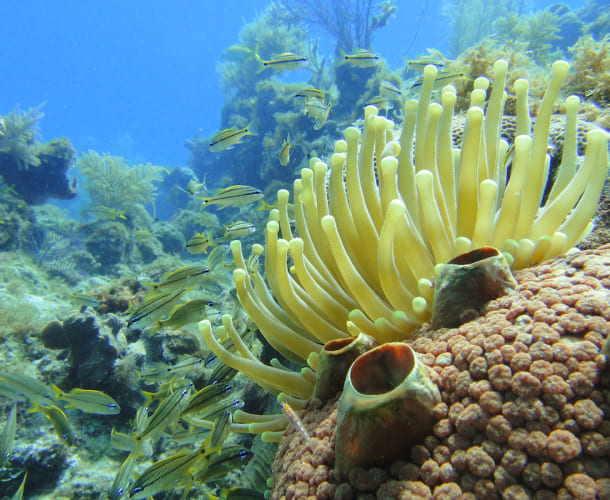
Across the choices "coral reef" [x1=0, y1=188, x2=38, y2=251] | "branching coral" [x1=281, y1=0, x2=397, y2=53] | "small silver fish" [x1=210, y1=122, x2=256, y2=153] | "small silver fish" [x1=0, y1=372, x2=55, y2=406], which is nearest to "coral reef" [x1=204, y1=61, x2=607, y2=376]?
"small silver fish" [x1=0, y1=372, x2=55, y2=406]

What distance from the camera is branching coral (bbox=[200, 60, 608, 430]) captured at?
1.48 meters

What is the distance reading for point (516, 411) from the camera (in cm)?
93

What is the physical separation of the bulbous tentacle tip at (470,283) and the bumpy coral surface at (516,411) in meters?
0.04

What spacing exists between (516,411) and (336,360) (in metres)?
0.59

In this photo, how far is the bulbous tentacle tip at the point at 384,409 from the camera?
0.97 m

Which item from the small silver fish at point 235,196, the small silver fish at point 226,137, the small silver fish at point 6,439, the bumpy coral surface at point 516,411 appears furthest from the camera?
the small silver fish at point 226,137

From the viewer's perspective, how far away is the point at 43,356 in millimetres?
5133

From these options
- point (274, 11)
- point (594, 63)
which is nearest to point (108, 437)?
point (594, 63)

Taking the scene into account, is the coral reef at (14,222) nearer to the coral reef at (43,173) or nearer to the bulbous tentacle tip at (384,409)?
the coral reef at (43,173)

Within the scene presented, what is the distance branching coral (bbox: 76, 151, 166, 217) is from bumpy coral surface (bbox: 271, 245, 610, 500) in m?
12.8

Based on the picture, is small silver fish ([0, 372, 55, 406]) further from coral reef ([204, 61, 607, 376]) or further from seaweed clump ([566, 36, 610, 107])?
seaweed clump ([566, 36, 610, 107])

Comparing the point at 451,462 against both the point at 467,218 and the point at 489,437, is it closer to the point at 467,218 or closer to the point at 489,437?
the point at 489,437

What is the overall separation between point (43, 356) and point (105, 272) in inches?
201

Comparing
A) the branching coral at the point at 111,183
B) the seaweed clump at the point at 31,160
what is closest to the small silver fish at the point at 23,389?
the seaweed clump at the point at 31,160
